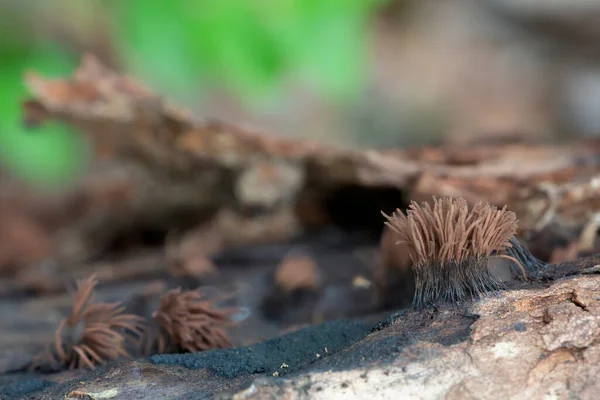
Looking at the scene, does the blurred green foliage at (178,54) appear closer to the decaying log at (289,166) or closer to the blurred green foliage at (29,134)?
the blurred green foliage at (29,134)

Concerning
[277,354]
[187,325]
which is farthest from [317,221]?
[277,354]

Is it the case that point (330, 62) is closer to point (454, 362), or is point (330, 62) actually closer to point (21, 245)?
point (21, 245)

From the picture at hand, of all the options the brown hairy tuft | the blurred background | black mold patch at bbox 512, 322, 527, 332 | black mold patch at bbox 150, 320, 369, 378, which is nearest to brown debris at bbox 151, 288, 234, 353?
the brown hairy tuft

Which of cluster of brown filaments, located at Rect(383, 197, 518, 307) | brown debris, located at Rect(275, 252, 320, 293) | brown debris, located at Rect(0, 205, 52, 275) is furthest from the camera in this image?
brown debris, located at Rect(0, 205, 52, 275)

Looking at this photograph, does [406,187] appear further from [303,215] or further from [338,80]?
[338,80]

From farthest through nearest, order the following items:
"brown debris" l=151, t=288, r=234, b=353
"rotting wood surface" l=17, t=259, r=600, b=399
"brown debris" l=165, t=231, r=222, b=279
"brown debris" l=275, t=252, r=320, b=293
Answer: "brown debris" l=165, t=231, r=222, b=279, "brown debris" l=275, t=252, r=320, b=293, "brown debris" l=151, t=288, r=234, b=353, "rotting wood surface" l=17, t=259, r=600, b=399

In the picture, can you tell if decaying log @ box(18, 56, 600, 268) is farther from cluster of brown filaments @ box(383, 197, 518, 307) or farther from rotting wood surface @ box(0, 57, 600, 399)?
cluster of brown filaments @ box(383, 197, 518, 307)
